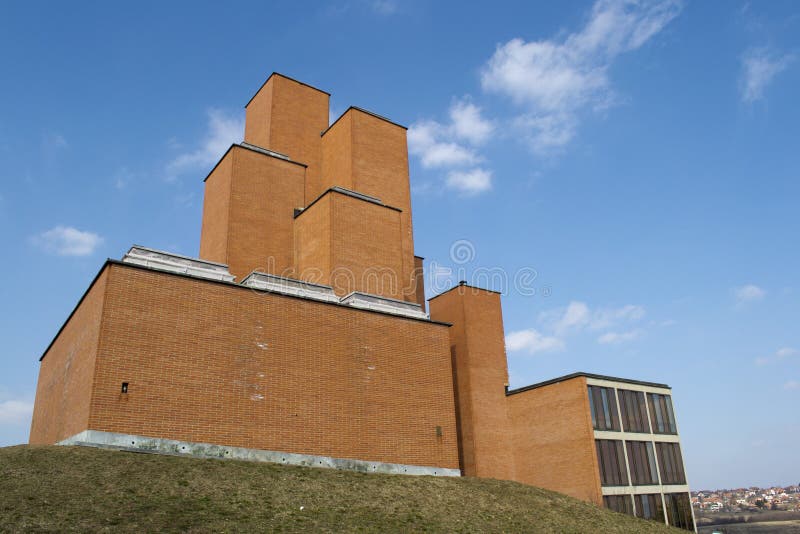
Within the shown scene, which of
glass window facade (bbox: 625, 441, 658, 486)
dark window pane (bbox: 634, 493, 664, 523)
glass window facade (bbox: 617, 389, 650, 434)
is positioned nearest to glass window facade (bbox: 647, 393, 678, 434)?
glass window facade (bbox: 617, 389, 650, 434)

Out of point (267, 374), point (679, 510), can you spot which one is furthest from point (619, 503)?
point (267, 374)

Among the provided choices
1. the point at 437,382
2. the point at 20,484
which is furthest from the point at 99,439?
the point at 437,382

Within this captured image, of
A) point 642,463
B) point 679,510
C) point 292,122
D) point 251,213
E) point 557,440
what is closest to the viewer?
point 251,213

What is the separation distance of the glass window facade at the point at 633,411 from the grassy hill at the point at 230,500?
31.6 feet

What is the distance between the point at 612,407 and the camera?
3216 cm

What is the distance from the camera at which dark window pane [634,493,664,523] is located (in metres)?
31.1

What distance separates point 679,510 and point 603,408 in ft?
22.8

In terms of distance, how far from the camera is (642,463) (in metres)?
32.4

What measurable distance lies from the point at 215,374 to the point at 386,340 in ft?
24.6

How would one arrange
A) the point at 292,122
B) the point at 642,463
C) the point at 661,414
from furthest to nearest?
the point at 292,122, the point at 661,414, the point at 642,463

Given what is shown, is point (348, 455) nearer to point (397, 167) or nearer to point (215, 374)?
point (215, 374)

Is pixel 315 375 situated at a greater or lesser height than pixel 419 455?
greater

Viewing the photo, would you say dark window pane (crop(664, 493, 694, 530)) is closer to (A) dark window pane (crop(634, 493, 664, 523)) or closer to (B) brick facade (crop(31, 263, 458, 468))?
(A) dark window pane (crop(634, 493, 664, 523))

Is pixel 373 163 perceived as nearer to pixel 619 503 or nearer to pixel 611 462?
pixel 611 462
